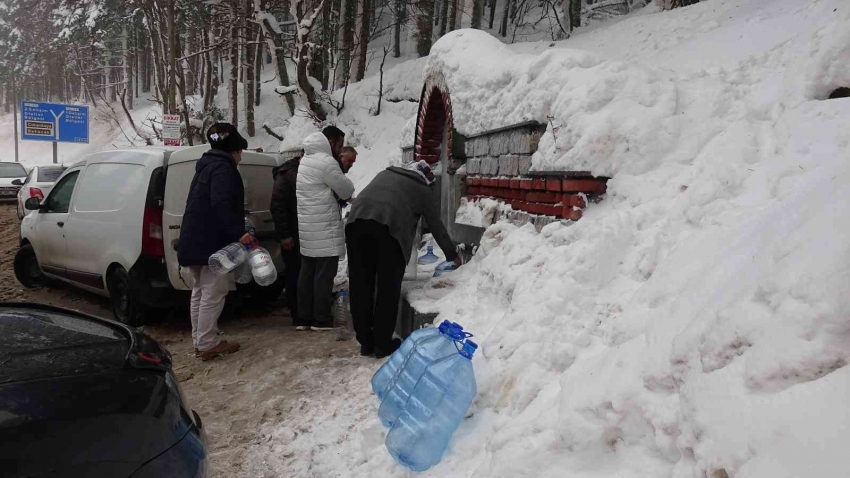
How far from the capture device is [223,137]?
435 centimetres

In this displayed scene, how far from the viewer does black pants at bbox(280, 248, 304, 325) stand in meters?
5.23

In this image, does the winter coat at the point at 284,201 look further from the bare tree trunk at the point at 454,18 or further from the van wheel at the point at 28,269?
the bare tree trunk at the point at 454,18

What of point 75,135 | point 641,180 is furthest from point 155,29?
point 641,180

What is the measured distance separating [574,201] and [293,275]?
299 cm

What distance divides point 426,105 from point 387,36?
103ft

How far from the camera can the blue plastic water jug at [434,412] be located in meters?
2.51

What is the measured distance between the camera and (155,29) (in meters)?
18.0

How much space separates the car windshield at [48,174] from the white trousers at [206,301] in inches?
389

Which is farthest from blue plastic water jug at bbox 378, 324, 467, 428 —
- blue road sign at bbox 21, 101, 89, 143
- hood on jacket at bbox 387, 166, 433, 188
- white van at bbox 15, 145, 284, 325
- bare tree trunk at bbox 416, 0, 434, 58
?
blue road sign at bbox 21, 101, 89, 143

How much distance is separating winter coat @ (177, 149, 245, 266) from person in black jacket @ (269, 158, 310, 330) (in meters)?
0.73

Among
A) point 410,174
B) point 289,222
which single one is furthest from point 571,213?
point 289,222

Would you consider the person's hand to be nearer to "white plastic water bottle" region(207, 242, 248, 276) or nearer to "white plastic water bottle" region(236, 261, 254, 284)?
"white plastic water bottle" region(207, 242, 248, 276)

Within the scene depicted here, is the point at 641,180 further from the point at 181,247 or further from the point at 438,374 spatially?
the point at 181,247

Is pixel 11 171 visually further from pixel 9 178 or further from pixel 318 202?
pixel 318 202
